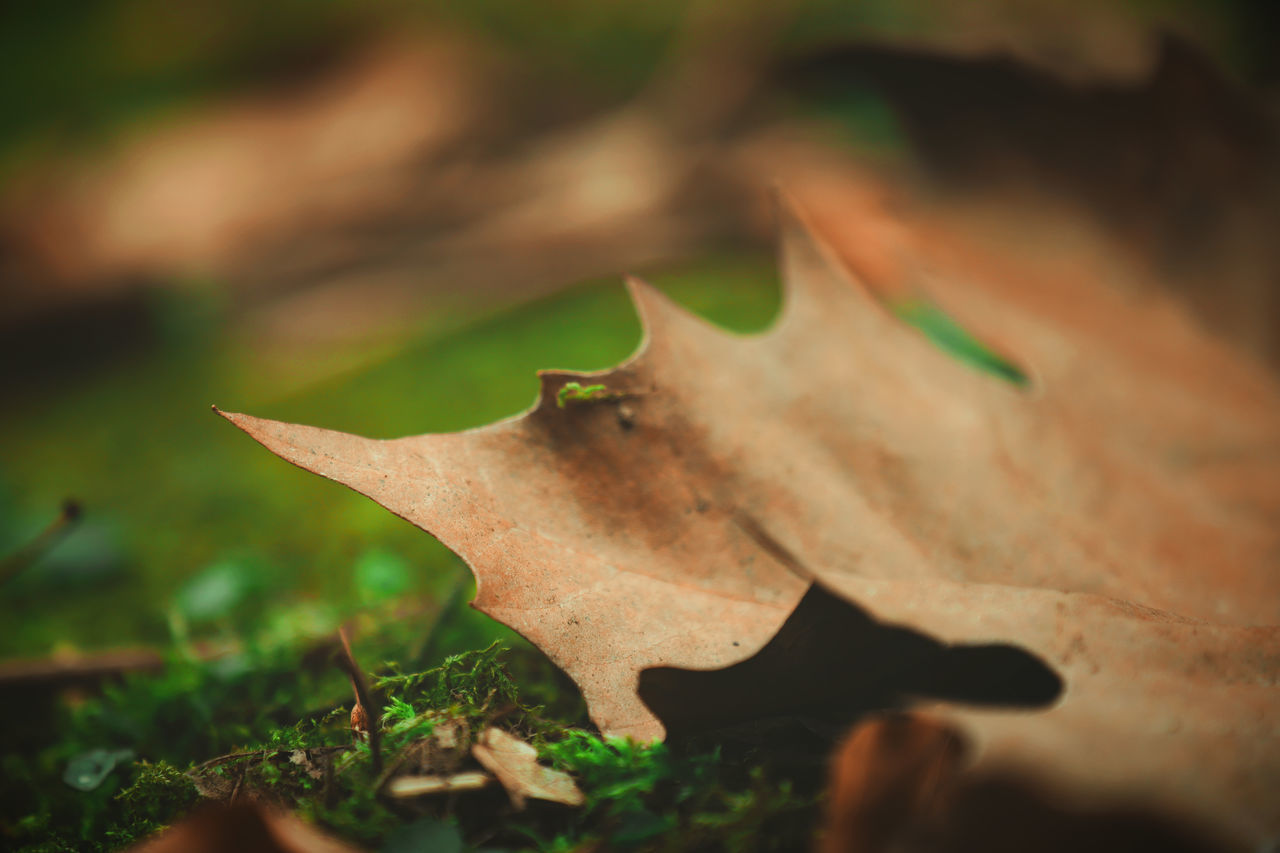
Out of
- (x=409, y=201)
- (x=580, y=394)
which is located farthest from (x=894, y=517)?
(x=409, y=201)

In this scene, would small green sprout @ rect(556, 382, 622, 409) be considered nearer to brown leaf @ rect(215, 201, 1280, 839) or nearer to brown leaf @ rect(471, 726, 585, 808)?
brown leaf @ rect(215, 201, 1280, 839)

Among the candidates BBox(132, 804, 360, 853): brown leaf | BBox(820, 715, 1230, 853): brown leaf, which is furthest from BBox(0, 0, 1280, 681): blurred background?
BBox(820, 715, 1230, 853): brown leaf

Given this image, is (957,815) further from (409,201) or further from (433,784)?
(409,201)

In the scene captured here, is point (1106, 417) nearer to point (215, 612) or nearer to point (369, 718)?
point (369, 718)

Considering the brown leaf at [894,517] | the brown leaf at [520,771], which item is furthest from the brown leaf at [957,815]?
the brown leaf at [520,771]

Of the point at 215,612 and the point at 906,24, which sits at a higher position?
the point at 906,24

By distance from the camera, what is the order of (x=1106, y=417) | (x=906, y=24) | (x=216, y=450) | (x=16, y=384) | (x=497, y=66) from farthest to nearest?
(x=497, y=66) < (x=906, y=24) < (x=16, y=384) < (x=216, y=450) < (x=1106, y=417)

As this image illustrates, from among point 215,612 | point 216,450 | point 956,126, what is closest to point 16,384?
point 216,450
